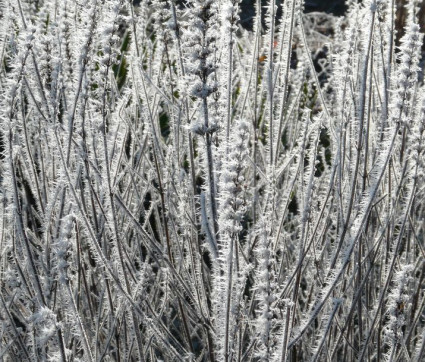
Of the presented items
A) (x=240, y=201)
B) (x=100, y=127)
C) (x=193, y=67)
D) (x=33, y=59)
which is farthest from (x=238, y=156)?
(x=33, y=59)

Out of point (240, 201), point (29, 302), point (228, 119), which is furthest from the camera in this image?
point (29, 302)

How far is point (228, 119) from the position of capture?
1.56 metres

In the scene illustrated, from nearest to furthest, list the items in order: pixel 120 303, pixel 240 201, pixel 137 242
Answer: pixel 240 201 → pixel 120 303 → pixel 137 242

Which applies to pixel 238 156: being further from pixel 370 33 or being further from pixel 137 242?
pixel 137 242

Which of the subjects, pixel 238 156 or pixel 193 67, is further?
pixel 193 67

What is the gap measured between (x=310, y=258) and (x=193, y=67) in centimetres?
89

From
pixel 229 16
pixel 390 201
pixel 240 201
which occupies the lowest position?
pixel 390 201

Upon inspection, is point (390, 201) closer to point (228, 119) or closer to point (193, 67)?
point (228, 119)

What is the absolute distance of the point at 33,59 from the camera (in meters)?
1.60

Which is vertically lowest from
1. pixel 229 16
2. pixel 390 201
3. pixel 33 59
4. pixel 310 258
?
pixel 310 258

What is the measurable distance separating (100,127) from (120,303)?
58cm

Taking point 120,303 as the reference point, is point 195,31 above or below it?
above

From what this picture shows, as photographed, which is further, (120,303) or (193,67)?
(120,303)

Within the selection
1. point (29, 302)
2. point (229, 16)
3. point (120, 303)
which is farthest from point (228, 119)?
point (29, 302)
